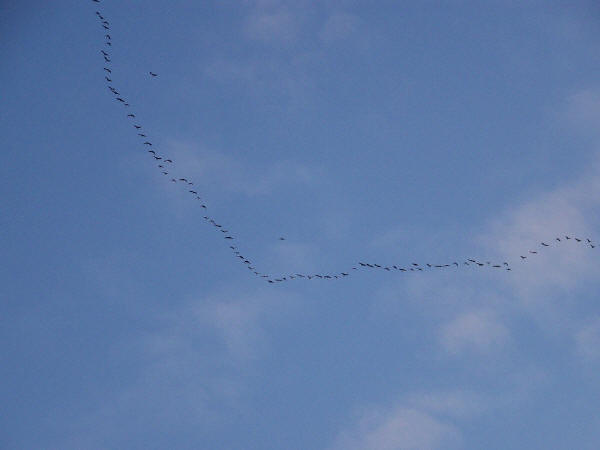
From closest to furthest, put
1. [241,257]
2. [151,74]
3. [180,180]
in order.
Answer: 1. [151,74]
2. [180,180]
3. [241,257]

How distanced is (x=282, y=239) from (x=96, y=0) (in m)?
25.7

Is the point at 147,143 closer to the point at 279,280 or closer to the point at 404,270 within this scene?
the point at 279,280

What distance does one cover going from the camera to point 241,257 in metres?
76.5

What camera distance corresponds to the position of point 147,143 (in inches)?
2965

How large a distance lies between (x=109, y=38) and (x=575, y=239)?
46.0 m

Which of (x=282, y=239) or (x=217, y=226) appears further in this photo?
(x=217, y=226)

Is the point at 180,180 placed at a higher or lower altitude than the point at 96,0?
lower

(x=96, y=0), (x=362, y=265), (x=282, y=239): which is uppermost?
(x=96, y=0)

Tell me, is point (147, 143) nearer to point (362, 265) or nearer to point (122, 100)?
point (122, 100)

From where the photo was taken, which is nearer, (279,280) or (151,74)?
(151,74)

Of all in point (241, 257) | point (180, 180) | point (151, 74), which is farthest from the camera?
point (241, 257)

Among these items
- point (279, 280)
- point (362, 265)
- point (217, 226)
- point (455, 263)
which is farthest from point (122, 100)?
point (455, 263)

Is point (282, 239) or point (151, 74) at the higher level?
point (151, 74)

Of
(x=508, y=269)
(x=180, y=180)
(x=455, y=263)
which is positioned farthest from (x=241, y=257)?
(x=508, y=269)
